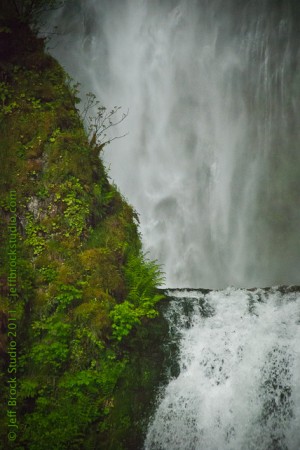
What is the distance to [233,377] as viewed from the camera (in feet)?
25.0

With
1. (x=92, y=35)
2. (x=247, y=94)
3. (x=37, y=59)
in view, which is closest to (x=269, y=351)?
(x=37, y=59)

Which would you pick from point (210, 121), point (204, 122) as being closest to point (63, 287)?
point (204, 122)

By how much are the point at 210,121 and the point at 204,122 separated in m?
0.36

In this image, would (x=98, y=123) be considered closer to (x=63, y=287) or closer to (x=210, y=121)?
(x=63, y=287)

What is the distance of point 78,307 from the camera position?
24.2 ft

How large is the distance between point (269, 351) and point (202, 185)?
13542mm

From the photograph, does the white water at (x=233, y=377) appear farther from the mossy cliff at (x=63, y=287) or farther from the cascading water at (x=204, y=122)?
the cascading water at (x=204, y=122)

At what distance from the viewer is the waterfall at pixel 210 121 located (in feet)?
65.6

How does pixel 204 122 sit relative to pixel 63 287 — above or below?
above

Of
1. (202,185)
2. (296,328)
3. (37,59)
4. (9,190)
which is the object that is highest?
(202,185)

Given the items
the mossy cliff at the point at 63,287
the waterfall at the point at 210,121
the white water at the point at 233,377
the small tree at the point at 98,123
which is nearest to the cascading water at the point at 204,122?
the waterfall at the point at 210,121

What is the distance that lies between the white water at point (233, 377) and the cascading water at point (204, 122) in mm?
9011

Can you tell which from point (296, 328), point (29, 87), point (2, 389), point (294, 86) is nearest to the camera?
point (2, 389)

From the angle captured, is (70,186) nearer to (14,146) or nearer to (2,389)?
(14,146)
